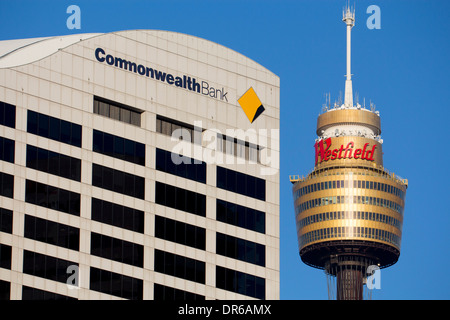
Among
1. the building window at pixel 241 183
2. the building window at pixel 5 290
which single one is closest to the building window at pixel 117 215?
the building window at pixel 241 183

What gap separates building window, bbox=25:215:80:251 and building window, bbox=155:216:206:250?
27.8ft

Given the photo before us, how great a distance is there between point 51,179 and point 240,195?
19.6 metres

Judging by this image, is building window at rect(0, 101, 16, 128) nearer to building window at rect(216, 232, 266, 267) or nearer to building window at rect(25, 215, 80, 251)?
building window at rect(25, 215, 80, 251)

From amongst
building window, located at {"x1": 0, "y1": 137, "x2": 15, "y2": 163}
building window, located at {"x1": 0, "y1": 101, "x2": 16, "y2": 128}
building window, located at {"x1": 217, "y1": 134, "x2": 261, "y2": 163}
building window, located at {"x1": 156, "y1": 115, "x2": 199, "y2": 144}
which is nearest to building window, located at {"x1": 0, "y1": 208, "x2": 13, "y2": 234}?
building window, located at {"x1": 0, "y1": 137, "x2": 15, "y2": 163}

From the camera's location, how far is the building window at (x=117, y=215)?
367ft

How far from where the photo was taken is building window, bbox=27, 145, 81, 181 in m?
110

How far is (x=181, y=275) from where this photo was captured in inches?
4535

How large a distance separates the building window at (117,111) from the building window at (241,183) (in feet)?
29.5

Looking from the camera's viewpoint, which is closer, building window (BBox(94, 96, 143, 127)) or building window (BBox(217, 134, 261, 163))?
building window (BBox(94, 96, 143, 127))

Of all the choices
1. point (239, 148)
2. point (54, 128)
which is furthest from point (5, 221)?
point (239, 148)

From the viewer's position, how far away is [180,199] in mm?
117688
